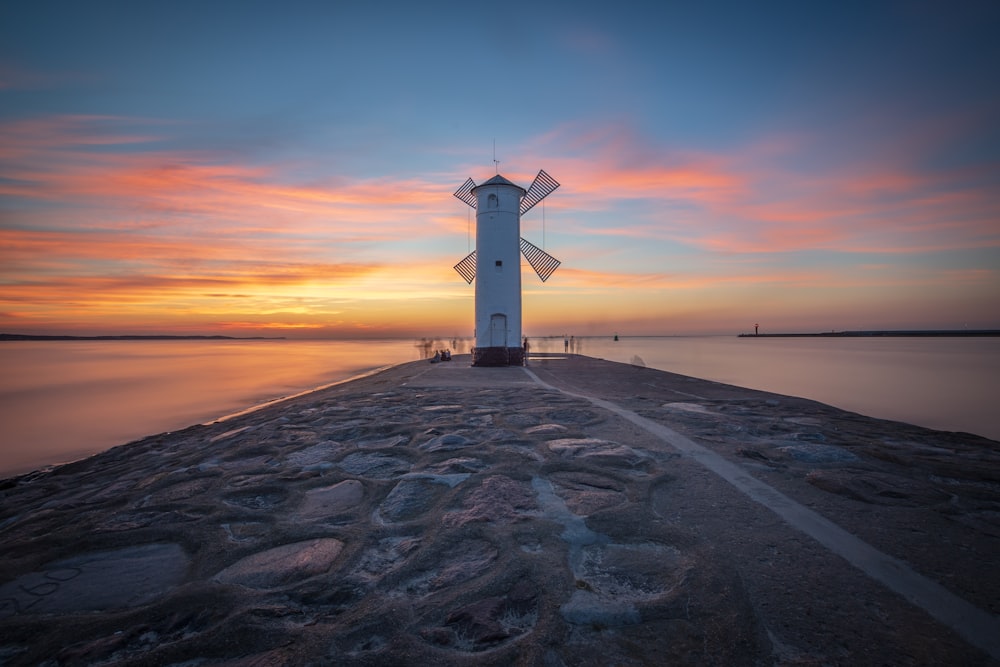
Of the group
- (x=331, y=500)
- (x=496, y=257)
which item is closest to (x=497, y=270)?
(x=496, y=257)

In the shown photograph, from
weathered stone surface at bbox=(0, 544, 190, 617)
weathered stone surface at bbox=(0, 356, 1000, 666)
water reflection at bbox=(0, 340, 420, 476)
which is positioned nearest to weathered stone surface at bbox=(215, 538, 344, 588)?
weathered stone surface at bbox=(0, 356, 1000, 666)

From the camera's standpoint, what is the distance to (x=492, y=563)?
297 cm

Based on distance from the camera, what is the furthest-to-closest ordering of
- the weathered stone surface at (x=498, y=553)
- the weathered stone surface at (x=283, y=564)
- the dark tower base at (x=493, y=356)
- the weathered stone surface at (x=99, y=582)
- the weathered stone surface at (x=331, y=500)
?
the dark tower base at (x=493, y=356), the weathered stone surface at (x=331, y=500), the weathered stone surface at (x=283, y=564), the weathered stone surface at (x=99, y=582), the weathered stone surface at (x=498, y=553)

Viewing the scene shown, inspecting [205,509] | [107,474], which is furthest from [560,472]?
[107,474]

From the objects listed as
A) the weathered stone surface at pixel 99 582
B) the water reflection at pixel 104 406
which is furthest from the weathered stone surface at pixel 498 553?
the water reflection at pixel 104 406

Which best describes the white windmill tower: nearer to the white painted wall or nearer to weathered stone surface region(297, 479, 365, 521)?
the white painted wall

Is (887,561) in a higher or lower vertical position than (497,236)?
lower

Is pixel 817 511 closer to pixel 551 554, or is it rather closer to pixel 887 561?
pixel 887 561

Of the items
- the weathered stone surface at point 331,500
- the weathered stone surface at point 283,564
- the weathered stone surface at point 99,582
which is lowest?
the weathered stone surface at point 99,582

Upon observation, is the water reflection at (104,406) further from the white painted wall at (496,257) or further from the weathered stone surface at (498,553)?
the white painted wall at (496,257)

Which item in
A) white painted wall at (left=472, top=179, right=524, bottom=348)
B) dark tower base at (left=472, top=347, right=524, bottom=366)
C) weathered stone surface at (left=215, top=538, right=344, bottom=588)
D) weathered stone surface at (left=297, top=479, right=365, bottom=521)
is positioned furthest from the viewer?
dark tower base at (left=472, top=347, right=524, bottom=366)

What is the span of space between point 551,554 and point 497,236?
16.1m

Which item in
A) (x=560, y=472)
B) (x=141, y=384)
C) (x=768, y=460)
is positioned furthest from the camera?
(x=141, y=384)

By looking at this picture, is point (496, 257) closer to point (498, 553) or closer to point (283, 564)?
point (498, 553)
